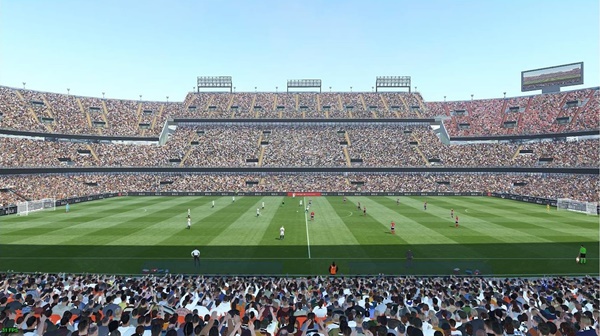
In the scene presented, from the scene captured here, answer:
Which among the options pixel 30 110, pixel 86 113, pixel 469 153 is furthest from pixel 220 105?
pixel 469 153

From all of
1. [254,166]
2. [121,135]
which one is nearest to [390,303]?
[254,166]

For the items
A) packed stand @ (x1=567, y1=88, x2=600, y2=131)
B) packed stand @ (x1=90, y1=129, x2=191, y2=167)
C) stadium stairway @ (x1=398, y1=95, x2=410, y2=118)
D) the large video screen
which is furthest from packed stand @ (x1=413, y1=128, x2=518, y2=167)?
packed stand @ (x1=90, y1=129, x2=191, y2=167)

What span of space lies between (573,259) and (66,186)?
69789 mm

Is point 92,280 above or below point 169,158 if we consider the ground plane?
below

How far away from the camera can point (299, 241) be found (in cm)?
2905

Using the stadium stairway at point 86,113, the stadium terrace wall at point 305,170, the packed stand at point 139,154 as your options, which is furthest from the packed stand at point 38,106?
the stadium terrace wall at point 305,170

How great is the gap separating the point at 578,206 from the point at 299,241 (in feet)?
133

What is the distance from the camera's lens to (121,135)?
78250 mm

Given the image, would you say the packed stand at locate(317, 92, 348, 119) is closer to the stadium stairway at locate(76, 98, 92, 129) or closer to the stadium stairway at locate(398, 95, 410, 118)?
the stadium stairway at locate(398, 95, 410, 118)

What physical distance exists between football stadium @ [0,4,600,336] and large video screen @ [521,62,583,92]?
31 centimetres

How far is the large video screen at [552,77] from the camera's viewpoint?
78000 millimetres

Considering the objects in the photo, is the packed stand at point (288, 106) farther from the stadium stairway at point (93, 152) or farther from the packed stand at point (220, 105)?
the stadium stairway at point (93, 152)

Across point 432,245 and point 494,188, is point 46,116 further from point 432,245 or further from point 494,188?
point 494,188

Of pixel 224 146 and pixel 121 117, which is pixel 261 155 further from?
pixel 121 117
